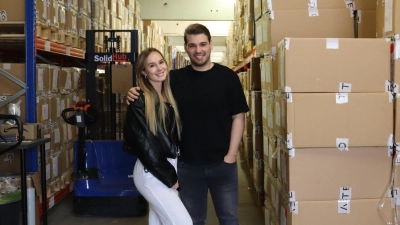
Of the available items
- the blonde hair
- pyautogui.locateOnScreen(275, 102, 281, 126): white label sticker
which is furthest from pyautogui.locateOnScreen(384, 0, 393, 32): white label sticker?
the blonde hair

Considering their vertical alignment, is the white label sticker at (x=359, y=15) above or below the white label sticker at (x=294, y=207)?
above

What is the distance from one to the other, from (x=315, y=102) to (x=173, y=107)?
0.92 metres

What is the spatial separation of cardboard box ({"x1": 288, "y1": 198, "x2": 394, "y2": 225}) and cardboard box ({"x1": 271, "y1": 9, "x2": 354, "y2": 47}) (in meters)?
1.35

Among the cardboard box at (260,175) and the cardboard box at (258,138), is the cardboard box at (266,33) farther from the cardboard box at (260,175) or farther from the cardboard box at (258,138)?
the cardboard box at (260,175)

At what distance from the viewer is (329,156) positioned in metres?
2.88

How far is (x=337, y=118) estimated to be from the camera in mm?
2816

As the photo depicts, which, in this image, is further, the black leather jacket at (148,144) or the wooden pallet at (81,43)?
the wooden pallet at (81,43)

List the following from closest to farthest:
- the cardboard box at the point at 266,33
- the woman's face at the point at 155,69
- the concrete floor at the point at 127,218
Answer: the woman's face at the point at 155,69 < the cardboard box at the point at 266,33 < the concrete floor at the point at 127,218

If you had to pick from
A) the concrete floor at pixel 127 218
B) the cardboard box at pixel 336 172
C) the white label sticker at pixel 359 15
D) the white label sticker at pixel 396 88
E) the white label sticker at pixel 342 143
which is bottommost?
the concrete floor at pixel 127 218

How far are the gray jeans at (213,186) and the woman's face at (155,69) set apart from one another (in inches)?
24.1

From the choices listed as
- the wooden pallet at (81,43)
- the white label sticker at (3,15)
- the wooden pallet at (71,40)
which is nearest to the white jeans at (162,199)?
the white label sticker at (3,15)

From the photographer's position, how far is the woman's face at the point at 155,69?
8.63 ft

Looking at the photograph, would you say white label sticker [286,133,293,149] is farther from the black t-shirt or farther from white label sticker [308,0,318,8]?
white label sticker [308,0,318,8]

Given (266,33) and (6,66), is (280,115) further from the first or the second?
(6,66)
